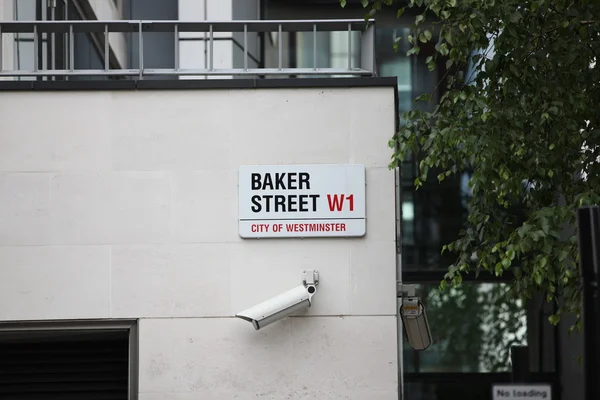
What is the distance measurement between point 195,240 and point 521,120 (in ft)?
10.5

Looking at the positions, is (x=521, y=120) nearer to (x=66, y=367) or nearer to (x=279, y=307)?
(x=279, y=307)

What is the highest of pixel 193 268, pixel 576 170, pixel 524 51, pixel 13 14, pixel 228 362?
pixel 13 14

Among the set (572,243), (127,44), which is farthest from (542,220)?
(127,44)

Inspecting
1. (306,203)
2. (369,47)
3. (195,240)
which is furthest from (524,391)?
(369,47)

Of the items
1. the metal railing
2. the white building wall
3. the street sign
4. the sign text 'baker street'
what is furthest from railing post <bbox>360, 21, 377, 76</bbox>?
the street sign

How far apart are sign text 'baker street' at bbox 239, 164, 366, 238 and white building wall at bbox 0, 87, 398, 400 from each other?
11cm

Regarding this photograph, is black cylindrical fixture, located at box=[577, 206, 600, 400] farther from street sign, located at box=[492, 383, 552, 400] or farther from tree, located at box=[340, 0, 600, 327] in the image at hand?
tree, located at box=[340, 0, 600, 327]

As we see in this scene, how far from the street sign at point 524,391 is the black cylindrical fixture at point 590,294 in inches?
30.5

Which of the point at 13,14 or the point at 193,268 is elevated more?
the point at 13,14

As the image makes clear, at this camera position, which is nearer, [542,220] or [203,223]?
[542,220]

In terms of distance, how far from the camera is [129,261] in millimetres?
10930

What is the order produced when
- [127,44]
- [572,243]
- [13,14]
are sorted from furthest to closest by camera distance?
1. [127,44]
2. [13,14]
3. [572,243]

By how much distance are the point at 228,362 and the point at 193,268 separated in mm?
938

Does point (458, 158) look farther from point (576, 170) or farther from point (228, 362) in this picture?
point (228, 362)
